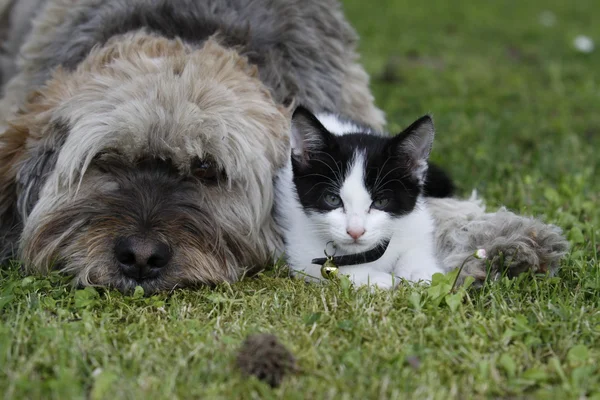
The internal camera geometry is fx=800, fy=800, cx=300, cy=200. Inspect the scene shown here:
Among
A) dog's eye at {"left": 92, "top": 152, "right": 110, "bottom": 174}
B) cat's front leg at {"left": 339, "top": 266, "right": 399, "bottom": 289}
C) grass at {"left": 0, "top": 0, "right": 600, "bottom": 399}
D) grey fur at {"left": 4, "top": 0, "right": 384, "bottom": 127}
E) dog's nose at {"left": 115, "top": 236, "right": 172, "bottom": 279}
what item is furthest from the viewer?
grey fur at {"left": 4, "top": 0, "right": 384, "bottom": 127}

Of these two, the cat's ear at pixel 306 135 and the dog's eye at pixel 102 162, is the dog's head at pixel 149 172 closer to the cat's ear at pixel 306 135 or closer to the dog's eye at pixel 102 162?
the dog's eye at pixel 102 162

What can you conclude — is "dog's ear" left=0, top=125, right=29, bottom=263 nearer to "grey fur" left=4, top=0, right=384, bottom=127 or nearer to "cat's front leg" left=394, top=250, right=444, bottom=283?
"grey fur" left=4, top=0, right=384, bottom=127

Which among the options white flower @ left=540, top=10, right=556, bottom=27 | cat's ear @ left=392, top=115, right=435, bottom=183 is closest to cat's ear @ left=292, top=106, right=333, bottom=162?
cat's ear @ left=392, top=115, right=435, bottom=183

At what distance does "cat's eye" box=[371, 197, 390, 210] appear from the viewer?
3.68 metres

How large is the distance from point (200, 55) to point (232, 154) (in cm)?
68

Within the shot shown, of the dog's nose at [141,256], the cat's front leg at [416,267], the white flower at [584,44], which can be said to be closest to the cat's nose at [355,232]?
the cat's front leg at [416,267]

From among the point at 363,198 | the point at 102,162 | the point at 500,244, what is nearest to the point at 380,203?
the point at 363,198

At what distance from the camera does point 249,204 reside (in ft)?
13.4

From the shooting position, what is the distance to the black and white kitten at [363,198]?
3637 mm

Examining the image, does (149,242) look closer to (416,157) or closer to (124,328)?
(124,328)

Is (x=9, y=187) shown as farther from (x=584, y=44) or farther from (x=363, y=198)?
(x=584, y=44)

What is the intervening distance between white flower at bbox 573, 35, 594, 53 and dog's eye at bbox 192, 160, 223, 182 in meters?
7.96

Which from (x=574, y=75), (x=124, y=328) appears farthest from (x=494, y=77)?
(x=124, y=328)

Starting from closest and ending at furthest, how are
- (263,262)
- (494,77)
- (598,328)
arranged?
1. (598,328)
2. (263,262)
3. (494,77)
